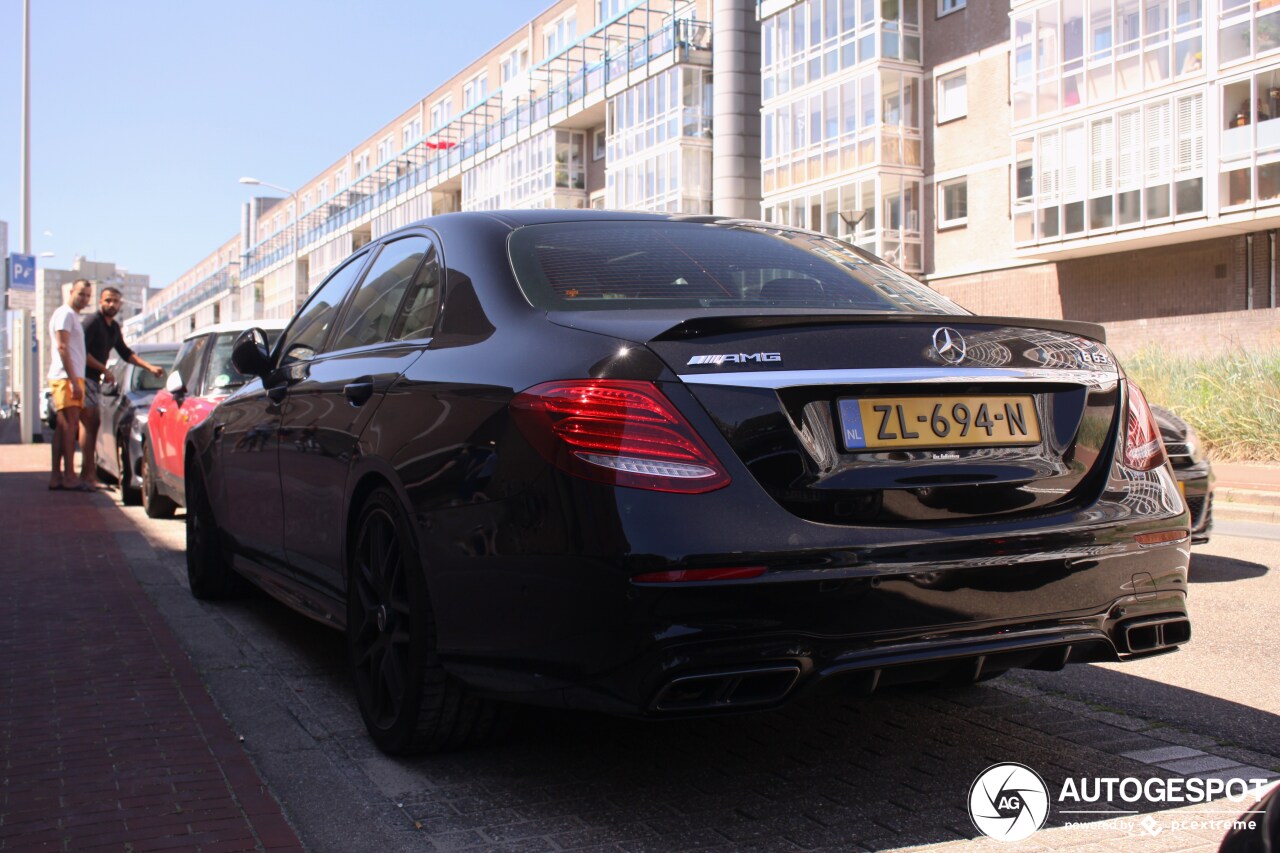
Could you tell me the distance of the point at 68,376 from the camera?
12852mm

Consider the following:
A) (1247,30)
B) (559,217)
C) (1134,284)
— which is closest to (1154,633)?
(559,217)

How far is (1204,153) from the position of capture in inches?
1117

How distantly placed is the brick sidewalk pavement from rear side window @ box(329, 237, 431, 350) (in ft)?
4.37

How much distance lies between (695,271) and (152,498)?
328 inches

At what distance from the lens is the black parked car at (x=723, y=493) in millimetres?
2863

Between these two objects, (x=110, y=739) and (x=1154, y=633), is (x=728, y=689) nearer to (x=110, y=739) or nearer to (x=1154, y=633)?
(x=1154, y=633)

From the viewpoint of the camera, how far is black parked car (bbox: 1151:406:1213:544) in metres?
6.96

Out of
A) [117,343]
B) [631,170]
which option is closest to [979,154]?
[631,170]

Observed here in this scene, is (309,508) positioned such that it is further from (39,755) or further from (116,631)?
(116,631)

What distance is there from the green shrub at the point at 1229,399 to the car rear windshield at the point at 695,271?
15138 millimetres

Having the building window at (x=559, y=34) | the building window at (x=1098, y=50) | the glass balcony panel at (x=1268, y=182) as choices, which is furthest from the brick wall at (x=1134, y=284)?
the building window at (x=559, y=34)

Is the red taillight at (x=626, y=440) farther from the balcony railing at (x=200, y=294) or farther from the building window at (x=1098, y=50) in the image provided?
A: the balcony railing at (x=200, y=294)

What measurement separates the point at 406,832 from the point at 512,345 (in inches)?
48.1

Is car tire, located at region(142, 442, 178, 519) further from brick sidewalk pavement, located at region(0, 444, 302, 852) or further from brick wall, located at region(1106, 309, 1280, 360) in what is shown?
brick wall, located at region(1106, 309, 1280, 360)
